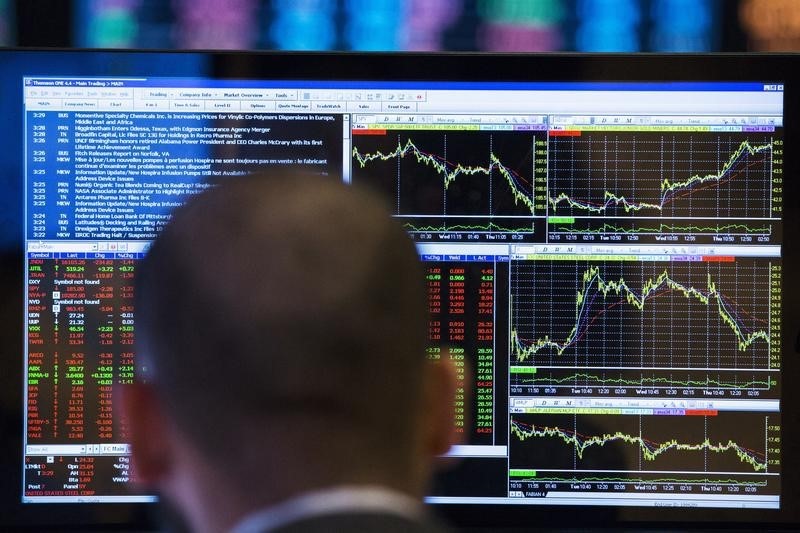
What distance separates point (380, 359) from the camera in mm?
586

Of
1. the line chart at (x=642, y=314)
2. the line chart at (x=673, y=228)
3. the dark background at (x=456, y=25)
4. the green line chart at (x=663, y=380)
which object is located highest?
the dark background at (x=456, y=25)

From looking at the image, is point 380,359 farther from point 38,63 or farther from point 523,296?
point 38,63

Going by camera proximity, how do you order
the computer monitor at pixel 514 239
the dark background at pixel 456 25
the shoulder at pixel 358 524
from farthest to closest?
the dark background at pixel 456 25 < the computer monitor at pixel 514 239 < the shoulder at pixel 358 524

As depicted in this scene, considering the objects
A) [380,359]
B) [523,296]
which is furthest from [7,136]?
[380,359]

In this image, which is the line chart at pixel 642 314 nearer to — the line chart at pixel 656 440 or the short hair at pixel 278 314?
the line chart at pixel 656 440

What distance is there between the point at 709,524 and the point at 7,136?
1.16m

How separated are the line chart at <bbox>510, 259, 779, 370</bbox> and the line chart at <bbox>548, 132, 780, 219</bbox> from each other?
8 cm

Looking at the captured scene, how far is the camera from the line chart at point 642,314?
1.32m

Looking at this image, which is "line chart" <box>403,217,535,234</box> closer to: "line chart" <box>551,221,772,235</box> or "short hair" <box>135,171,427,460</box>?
"line chart" <box>551,221,772,235</box>

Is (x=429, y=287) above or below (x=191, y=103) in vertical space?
below

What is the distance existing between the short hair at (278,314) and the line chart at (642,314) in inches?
29.1

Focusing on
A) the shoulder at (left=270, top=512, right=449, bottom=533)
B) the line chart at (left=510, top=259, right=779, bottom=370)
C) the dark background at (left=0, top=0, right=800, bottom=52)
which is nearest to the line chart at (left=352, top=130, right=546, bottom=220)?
the line chart at (left=510, top=259, right=779, bottom=370)

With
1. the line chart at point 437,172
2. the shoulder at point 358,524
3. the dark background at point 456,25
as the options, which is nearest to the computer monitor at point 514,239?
the line chart at point 437,172

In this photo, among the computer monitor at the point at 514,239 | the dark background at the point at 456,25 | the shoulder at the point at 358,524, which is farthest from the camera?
the dark background at the point at 456,25
